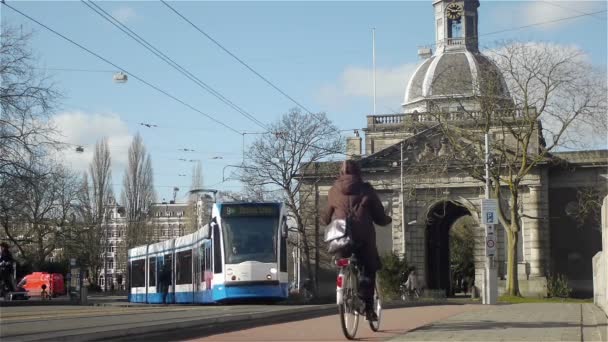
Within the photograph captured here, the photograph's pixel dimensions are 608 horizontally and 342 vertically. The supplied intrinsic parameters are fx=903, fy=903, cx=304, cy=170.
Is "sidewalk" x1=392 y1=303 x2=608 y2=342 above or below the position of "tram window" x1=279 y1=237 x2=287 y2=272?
below

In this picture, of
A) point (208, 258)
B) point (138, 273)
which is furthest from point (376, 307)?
point (138, 273)

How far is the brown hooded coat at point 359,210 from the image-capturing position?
950 centimetres

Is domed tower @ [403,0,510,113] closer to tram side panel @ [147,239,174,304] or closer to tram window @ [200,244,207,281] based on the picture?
tram side panel @ [147,239,174,304]

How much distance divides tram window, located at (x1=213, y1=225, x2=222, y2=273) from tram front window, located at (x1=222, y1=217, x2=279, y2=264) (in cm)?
23

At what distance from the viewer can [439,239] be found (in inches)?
2815

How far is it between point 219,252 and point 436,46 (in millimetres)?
62271

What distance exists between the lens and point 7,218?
40.3 metres

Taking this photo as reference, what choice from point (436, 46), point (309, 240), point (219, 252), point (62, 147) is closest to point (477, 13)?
point (436, 46)

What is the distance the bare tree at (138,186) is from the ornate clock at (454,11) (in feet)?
107

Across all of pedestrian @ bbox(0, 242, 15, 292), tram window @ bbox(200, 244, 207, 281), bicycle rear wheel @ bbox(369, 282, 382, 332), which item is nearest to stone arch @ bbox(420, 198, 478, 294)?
tram window @ bbox(200, 244, 207, 281)

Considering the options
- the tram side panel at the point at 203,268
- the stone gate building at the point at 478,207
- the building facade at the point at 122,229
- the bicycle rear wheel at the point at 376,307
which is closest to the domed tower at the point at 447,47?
the stone gate building at the point at 478,207

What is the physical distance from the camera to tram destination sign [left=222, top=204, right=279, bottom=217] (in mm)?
27922

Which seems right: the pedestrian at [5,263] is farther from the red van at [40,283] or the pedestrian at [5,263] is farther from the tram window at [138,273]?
the red van at [40,283]

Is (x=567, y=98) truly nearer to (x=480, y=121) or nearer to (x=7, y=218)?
(x=480, y=121)
